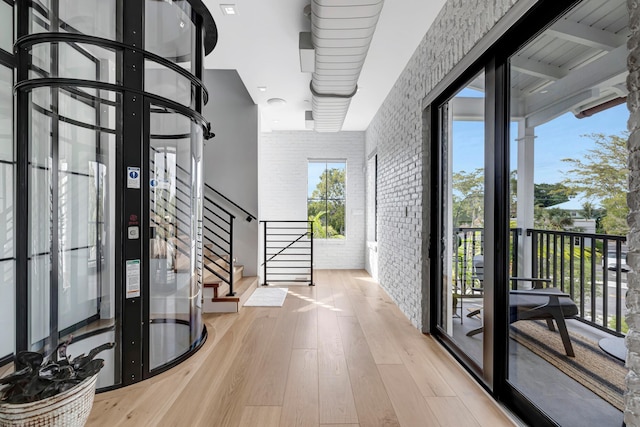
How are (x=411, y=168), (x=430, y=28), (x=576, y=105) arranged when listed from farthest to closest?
(x=411, y=168) < (x=430, y=28) < (x=576, y=105)

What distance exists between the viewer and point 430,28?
9.04 ft

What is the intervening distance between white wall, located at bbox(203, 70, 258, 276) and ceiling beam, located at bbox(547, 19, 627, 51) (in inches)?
156

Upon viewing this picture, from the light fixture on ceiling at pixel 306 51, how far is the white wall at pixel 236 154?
2011mm

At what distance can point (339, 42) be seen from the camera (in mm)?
2539

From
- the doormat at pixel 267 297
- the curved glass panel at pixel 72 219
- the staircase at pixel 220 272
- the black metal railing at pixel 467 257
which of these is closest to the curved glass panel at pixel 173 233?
the curved glass panel at pixel 72 219

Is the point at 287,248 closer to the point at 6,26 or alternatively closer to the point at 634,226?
the point at 6,26

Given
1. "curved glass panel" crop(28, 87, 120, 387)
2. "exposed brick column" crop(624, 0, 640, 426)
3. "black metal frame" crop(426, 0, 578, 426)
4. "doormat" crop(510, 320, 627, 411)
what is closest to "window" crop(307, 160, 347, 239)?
"black metal frame" crop(426, 0, 578, 426)

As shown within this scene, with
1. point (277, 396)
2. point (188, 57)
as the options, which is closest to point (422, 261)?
point (277, 396)

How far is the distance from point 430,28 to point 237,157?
10.4 feet

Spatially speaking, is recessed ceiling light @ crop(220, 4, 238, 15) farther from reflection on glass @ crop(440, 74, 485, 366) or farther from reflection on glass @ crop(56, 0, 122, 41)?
reflection on glass @ crop(440, 74, 485, 366)

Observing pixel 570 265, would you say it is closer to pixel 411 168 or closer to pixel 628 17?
pixel 628 17

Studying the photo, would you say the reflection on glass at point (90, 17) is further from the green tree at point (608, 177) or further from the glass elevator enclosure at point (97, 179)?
the green tree at point (608, 177)

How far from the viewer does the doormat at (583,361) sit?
1286 millimetres

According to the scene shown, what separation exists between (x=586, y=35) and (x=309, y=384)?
2366 millimetres
